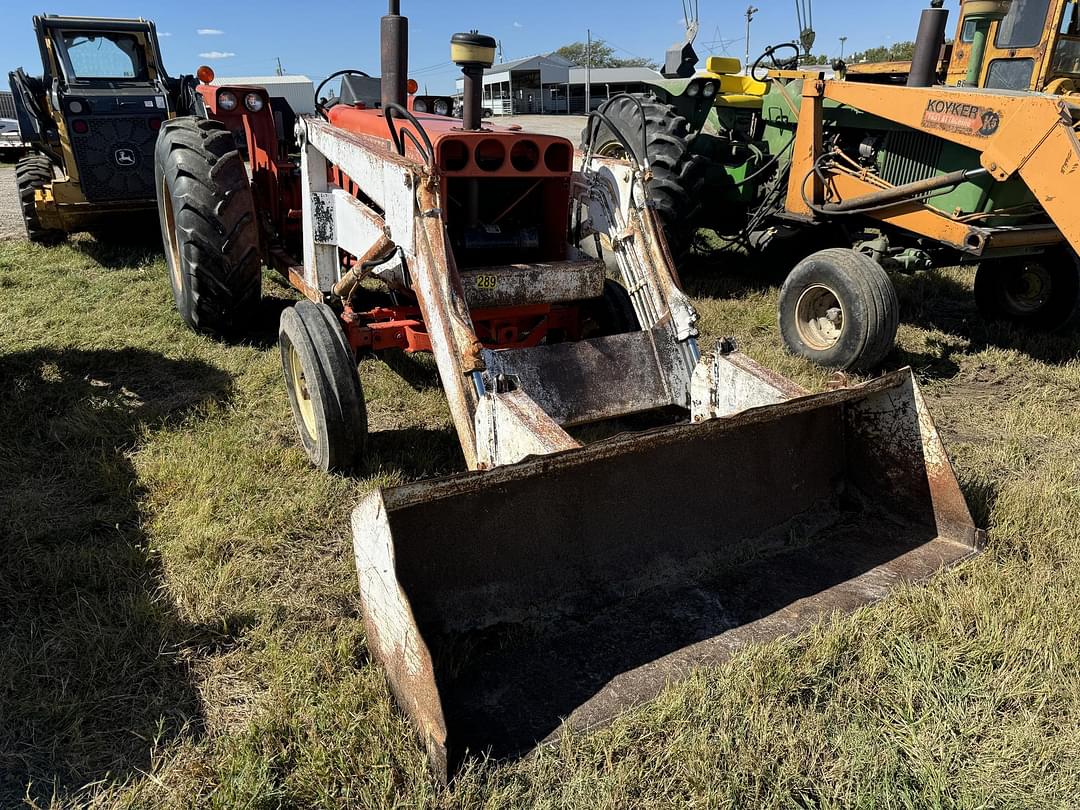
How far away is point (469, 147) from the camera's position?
3445 mm

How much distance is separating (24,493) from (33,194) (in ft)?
18.4

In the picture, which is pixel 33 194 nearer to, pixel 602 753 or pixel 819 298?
pixel 819 298

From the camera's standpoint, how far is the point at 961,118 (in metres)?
4.99

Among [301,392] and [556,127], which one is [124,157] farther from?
[556,127]

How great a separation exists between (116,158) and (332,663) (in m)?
6.75

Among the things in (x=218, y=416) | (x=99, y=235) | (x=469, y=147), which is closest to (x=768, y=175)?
(x=469, y=147)

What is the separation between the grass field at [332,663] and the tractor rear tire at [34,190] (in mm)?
4585

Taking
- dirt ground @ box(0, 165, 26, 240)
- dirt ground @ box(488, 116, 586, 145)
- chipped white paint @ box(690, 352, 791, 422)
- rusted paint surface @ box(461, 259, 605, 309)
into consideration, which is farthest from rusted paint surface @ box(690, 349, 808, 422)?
dirt ground @ box(488, 116, 586, 145)

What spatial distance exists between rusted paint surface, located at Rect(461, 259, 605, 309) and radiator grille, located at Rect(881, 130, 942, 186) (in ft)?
10.1

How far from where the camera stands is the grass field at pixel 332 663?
211 cm

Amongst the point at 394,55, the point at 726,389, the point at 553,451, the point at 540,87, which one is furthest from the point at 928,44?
the point at 540,87

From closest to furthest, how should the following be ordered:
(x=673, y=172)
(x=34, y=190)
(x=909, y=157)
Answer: (x=909, y=157)
(x=673, y=172)
(x=34, y=190)

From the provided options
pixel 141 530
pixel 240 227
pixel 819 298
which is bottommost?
pixel 141 530

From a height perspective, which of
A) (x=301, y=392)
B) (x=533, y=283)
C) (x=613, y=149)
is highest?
(x=613, y=149)
